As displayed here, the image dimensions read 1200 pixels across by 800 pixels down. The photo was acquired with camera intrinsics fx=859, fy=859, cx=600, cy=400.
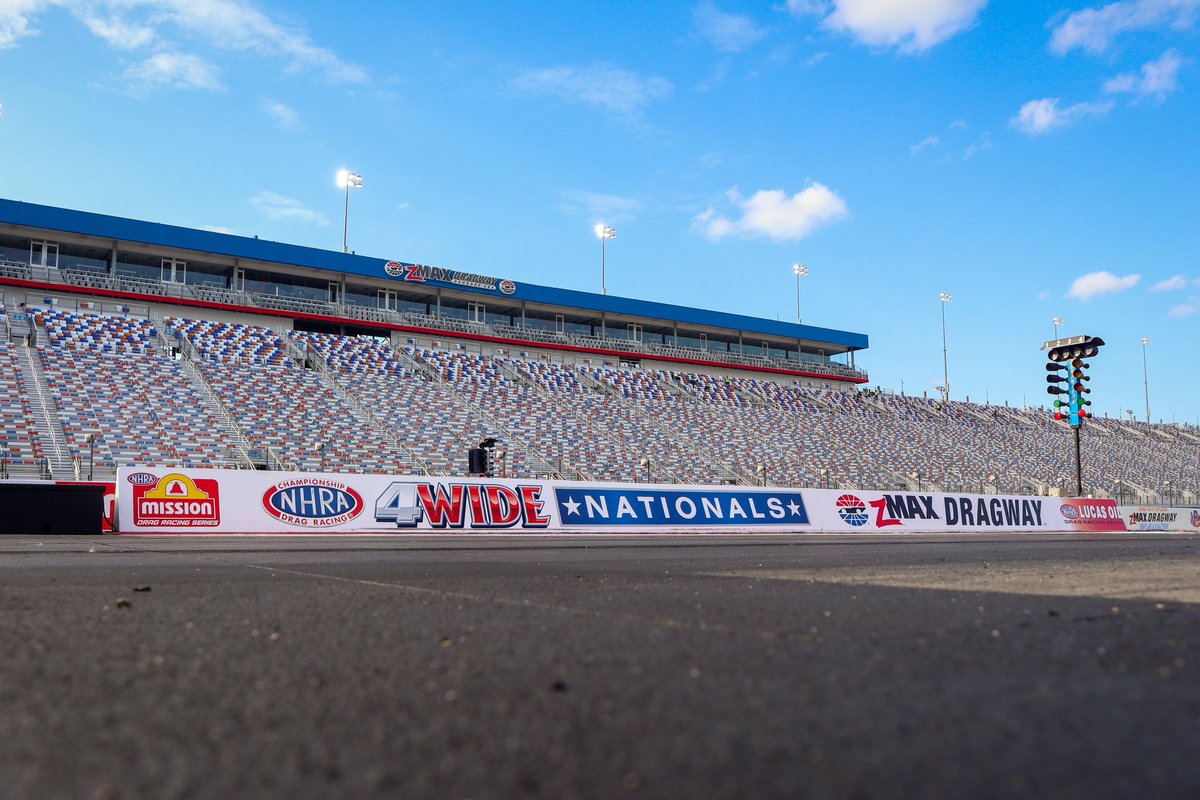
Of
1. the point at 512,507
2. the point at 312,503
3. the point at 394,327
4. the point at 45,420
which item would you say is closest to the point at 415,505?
the point at 312,503

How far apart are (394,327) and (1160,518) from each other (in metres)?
37.1

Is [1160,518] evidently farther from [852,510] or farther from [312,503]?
[312,503]

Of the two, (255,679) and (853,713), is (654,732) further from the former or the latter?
(255,679)

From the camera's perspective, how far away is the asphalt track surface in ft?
7.07

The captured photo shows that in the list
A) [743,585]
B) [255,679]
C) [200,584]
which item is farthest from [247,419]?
[255,679]

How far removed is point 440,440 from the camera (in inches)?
1312

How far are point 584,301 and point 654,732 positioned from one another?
2081 inches

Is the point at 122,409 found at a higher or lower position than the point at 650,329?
lower

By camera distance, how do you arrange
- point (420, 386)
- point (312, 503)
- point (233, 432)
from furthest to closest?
point (420, 386)
point (233, 432)
point (312, 503)

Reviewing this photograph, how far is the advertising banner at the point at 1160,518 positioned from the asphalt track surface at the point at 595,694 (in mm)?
30913

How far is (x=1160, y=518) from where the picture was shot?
34.0m

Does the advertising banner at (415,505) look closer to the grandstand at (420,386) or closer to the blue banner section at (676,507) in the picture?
the blue banner section at (676,507)

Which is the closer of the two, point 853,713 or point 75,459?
point 853,713

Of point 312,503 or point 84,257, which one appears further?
point 84,257
